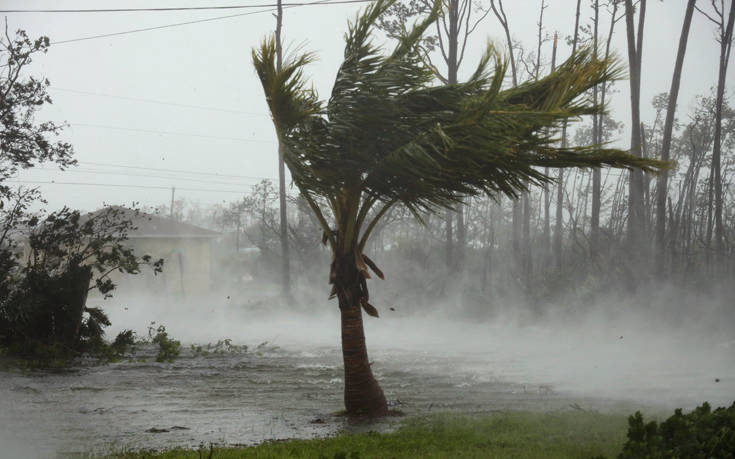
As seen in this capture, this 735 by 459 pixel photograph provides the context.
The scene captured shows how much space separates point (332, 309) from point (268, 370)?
1582 centimetres

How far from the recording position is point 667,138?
23.6m

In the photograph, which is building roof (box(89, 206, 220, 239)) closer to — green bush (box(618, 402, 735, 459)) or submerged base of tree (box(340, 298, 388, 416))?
submerged base of tree (box(340, 298, 388, 416))

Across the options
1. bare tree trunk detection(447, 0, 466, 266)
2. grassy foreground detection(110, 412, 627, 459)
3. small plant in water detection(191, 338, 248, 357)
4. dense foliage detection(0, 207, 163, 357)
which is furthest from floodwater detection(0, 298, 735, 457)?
bare tree trunk detection(447, 0, 466, 266)

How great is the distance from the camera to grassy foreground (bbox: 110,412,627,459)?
7.37 meters

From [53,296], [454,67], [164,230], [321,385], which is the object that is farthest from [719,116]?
[164,230]

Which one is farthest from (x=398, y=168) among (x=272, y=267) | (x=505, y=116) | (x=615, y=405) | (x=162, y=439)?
(x=272, y=267)

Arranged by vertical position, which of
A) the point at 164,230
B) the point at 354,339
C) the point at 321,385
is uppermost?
the point at 164,230

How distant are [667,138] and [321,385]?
16.3 m

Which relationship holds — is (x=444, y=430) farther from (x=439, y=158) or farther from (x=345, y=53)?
(x=345, y=53)

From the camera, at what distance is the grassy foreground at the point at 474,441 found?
7371 mm

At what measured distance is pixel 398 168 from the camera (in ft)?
31.1

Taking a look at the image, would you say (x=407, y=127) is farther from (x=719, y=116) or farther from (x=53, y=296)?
(x=719, y=116)

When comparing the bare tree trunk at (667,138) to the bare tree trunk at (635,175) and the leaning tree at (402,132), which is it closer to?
the bare tree trunk at (635,175)

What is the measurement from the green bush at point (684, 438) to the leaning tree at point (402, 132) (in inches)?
162
